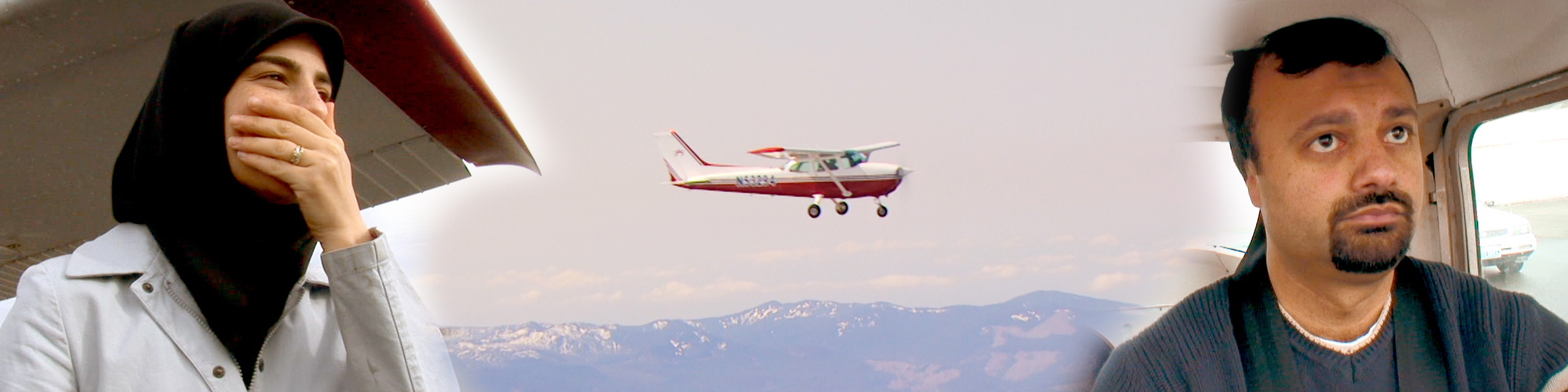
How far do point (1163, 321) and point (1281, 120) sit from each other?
256mm

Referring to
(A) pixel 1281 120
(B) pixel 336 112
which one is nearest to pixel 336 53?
(B) pixel 336 112

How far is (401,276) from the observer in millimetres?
569

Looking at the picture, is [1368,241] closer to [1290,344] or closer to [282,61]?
[1290,344]

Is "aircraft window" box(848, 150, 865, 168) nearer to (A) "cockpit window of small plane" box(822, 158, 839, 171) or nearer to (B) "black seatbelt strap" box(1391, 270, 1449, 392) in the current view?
(A) "cockpit window of small plane" box(822, 158, 839, 171)

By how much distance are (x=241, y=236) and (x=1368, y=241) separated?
3.35 feet

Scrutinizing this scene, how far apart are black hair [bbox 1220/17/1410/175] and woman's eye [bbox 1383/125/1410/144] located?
8cm

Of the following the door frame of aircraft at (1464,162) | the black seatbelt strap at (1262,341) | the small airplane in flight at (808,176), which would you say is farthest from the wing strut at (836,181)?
the black seatbelt strap at (1262,341)

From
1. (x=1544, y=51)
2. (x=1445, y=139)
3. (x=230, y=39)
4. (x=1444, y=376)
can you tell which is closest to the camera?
(x=230, y=39)

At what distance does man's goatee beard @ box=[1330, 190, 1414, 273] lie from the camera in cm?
90

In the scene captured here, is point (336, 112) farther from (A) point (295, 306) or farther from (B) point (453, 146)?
(A) point (295, 306)

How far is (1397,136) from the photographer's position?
917 millimetres

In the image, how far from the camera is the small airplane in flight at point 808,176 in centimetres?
259

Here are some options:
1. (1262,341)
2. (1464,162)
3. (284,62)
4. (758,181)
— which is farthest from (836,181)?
(284,62)

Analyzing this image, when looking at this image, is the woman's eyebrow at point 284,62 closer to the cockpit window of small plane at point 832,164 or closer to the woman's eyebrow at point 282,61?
the woman's eyebrow at point 282,61
